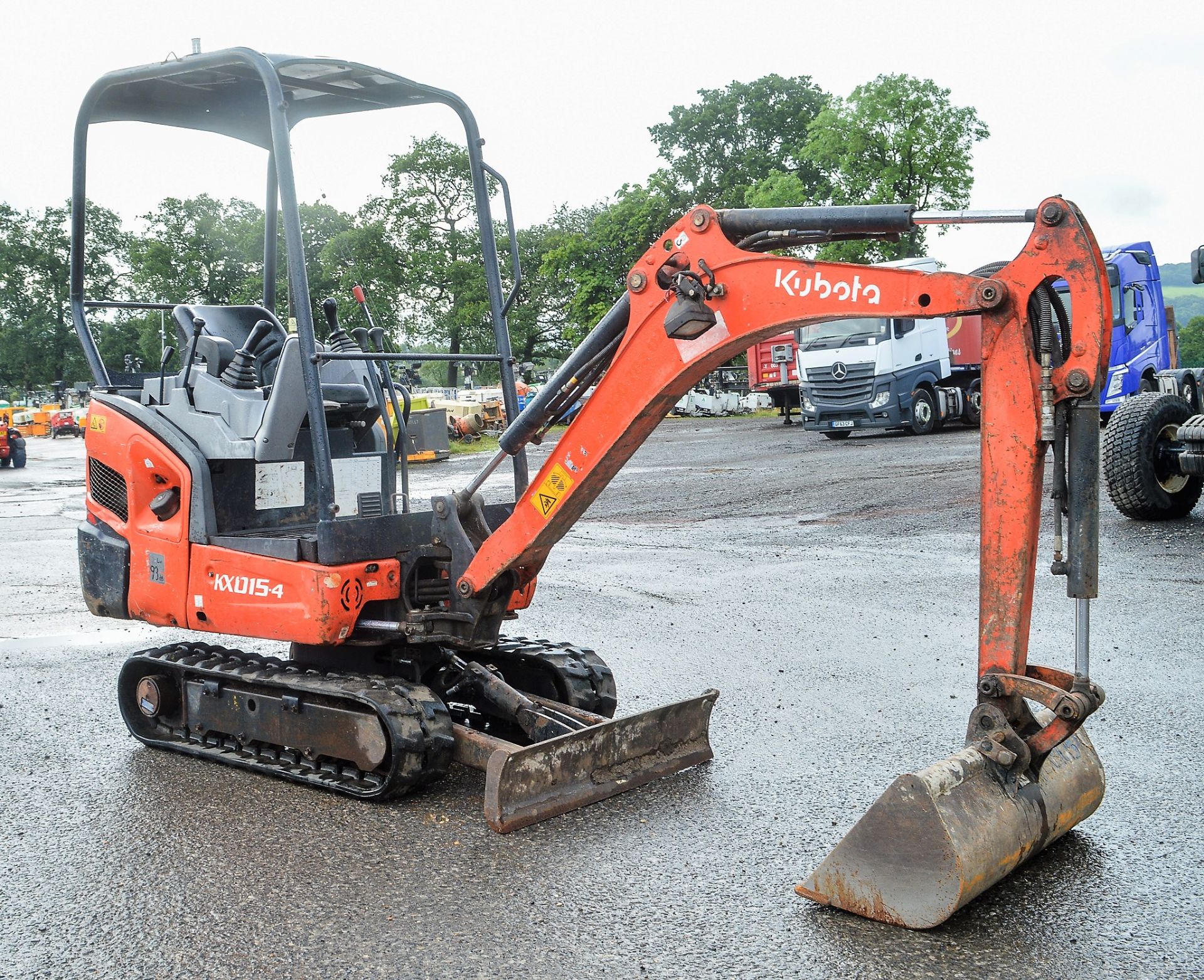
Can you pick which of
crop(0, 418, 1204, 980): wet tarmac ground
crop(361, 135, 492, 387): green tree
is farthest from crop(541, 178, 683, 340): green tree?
crop(0, 418, 1204, 980): wet tarmac ground

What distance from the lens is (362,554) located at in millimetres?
5227

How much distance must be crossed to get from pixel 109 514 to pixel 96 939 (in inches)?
108

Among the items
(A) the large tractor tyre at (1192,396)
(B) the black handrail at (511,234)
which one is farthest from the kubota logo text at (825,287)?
(A) the large tractor tyre at (1192,396)

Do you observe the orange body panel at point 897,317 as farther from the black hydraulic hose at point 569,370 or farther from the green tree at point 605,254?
the green tree at point 605,254

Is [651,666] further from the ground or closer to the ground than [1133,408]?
closer to the ground

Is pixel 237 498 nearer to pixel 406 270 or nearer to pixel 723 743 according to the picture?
pixel 723 743

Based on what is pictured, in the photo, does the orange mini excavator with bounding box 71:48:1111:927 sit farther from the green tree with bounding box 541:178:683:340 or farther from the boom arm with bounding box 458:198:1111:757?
the green tree with bounding box 541:178:683:340

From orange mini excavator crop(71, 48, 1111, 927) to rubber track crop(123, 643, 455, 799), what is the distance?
0.02 metres

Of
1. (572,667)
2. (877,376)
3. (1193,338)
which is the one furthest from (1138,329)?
(1193,338)

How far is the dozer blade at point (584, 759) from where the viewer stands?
15.1 feet

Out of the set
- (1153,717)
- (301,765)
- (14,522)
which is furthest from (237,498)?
(14,522)

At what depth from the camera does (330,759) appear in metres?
5.27

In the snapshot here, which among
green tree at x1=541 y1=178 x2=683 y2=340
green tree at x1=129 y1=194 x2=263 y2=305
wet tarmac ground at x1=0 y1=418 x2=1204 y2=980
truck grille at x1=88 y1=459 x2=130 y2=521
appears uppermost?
green tree at x1=541 y1=178 x2=683 y2=340

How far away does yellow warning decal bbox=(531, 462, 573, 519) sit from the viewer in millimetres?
4863
